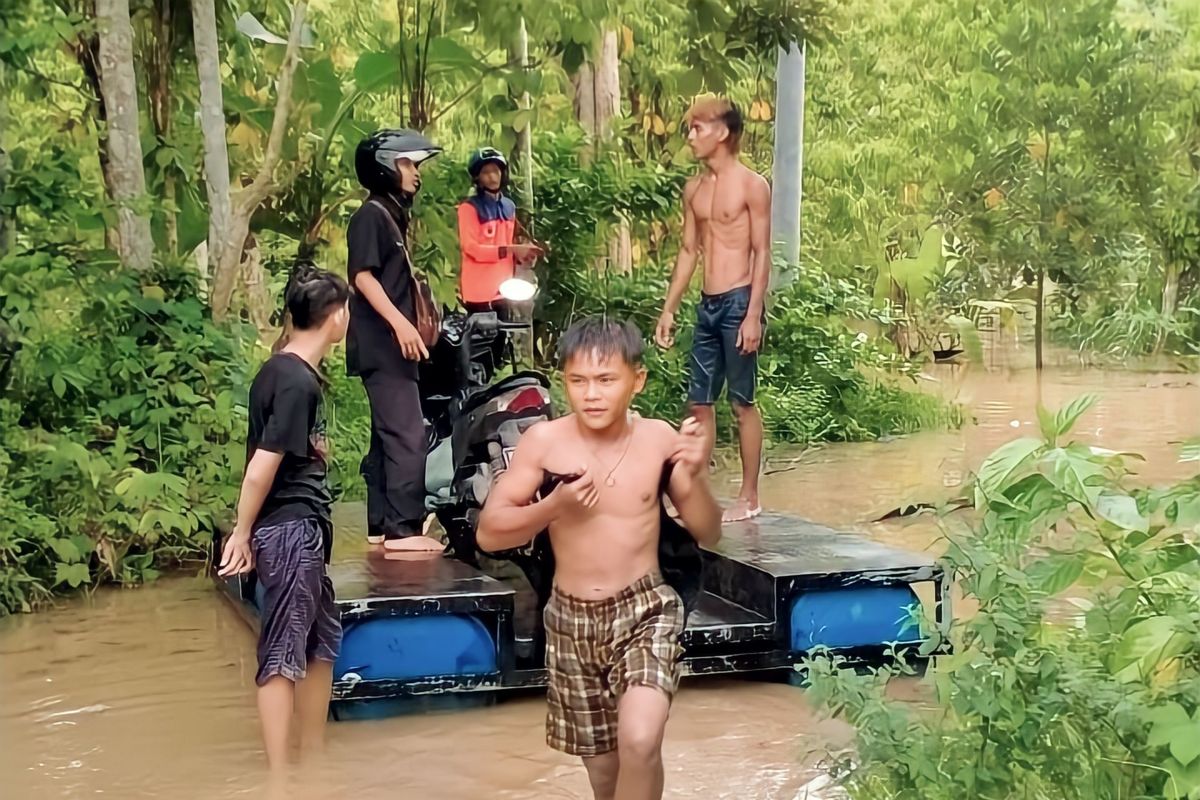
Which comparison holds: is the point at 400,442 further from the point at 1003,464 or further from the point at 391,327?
the point at 1003,464

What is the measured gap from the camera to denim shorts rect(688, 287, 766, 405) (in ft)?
15.0

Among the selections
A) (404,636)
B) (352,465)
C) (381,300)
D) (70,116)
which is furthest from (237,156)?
(404,636)

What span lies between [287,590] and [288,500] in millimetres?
198

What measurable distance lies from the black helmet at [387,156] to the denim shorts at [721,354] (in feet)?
3.62

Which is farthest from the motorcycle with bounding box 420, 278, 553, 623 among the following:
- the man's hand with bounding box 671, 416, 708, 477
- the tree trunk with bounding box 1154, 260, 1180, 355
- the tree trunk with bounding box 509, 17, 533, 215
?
the tree trunk with bounding box 1154, 260, 1180, 355

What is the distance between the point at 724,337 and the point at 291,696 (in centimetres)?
208

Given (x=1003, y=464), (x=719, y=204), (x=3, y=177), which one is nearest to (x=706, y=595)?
(x=719, y=204)

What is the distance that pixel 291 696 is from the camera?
3.06 metres

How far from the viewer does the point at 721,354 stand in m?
4.66

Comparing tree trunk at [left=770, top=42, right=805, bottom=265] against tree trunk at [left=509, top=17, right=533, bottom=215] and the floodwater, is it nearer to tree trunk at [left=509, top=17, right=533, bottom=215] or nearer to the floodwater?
tree trunk at [left=509, top=17, right=533, bottom=215]

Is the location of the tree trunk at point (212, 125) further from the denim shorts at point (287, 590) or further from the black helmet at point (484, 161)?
the denim shorts at point (287, 590)

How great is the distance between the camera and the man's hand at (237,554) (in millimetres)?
2934

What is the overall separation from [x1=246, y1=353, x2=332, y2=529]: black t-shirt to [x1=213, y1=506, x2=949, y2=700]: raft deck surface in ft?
1.58

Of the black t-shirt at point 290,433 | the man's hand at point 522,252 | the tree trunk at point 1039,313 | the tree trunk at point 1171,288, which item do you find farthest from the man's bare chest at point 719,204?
the tree trunk at point 1039,313
